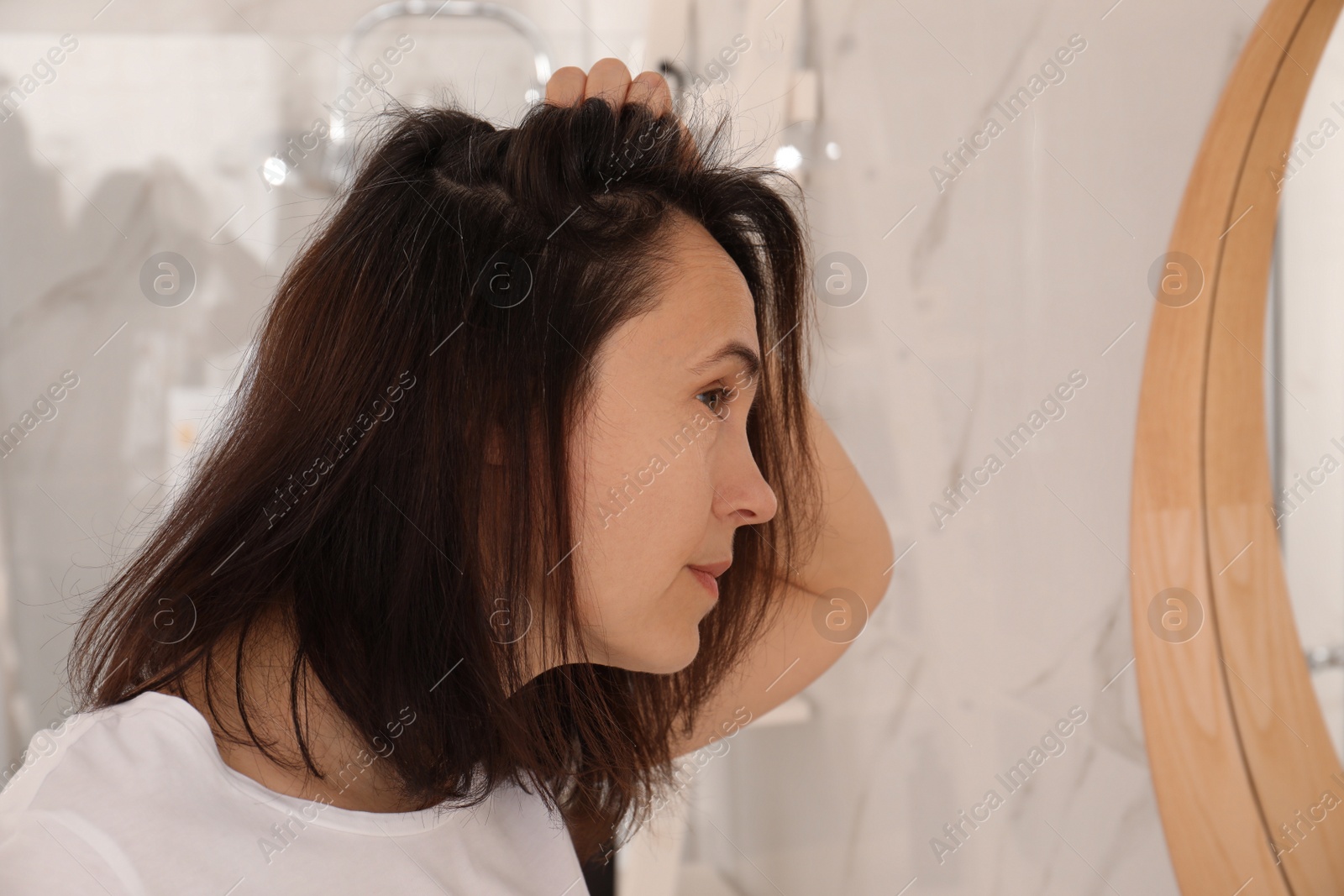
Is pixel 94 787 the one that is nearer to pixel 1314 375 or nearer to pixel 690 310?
pixel 690 310

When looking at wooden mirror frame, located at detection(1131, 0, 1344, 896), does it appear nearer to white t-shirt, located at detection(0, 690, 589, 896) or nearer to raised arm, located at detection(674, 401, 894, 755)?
raised arm, located at detection(674, 401, 894, 755)

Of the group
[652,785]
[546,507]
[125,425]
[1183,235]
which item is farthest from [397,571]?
[125,425]

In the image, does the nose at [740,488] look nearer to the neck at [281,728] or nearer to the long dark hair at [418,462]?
the long dark hair at [418,462]

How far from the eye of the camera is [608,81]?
621mm

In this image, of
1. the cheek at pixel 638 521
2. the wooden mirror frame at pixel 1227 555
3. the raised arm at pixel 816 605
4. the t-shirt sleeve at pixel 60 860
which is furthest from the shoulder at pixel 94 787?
the wooden mirror frame at pixel 1227 555

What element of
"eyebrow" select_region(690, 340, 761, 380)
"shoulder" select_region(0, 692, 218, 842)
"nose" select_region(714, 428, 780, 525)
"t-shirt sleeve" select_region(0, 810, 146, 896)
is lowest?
"t-shirt sleeve" select_region(0, 810, 146, 896)

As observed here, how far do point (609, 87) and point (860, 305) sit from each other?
1.44 feet

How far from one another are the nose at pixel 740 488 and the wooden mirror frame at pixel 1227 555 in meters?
0.22

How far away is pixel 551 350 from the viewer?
0.52m

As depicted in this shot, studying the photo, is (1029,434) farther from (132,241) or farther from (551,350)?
(132,241)

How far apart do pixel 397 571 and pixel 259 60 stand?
119 centimetres

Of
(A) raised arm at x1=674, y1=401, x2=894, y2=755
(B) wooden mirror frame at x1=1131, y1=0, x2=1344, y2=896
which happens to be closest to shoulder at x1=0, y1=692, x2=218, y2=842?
(A) raised arm at x1=674, y1=401, x2=894, y2=755

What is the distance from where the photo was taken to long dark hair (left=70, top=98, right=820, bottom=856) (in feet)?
1.63

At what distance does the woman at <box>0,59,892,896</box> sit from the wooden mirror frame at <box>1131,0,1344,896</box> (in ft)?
0.78
